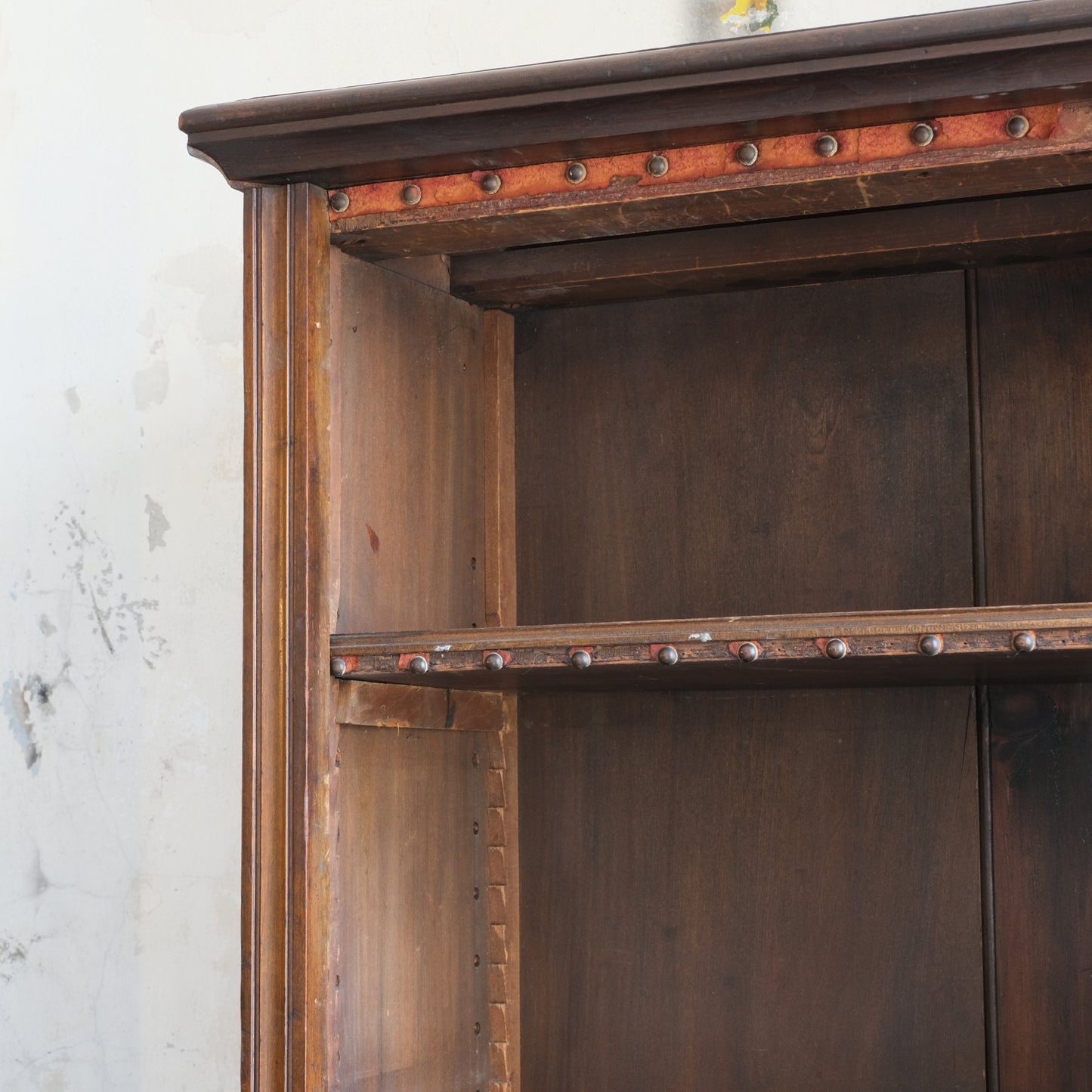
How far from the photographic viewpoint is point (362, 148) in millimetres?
1263

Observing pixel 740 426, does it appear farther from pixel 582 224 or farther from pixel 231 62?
pixel 231 62

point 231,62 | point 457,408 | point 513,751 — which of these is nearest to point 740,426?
point 457,408

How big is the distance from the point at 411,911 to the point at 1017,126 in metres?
0.96

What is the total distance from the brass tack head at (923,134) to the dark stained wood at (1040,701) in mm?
461

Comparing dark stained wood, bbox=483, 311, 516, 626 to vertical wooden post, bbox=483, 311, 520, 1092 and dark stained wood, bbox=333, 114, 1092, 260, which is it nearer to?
vertical wooden post, bbox=483, 311, 520, 1092

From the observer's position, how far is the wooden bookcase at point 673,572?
120 cm

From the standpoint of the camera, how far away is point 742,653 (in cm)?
119

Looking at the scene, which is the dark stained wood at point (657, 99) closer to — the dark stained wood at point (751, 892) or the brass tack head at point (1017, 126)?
the brass tack head at point (1017, 126)

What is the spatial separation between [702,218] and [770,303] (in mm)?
394

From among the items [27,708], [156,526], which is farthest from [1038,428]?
[27,708]

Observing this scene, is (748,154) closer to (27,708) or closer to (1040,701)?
(1040,701)

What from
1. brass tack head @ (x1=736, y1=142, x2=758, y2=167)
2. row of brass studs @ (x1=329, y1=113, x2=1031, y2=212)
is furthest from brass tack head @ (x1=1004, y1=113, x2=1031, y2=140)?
brass tack head @ (x1=736, y1=142, x2=758, y2=167)

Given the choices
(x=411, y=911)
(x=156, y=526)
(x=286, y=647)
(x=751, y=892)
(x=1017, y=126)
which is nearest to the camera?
(x=1017, y=126)

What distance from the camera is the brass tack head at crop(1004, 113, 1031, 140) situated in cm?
114
